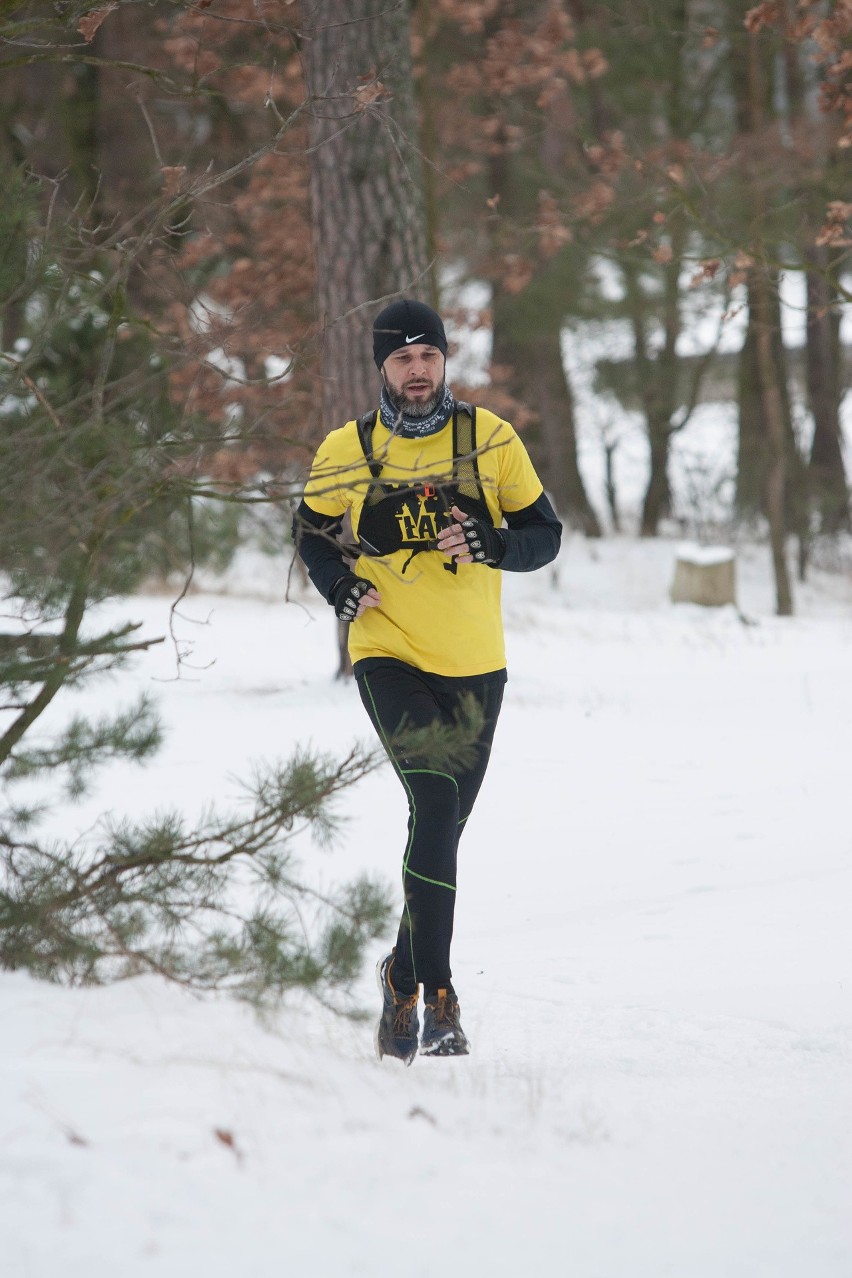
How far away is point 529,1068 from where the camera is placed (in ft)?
13.3

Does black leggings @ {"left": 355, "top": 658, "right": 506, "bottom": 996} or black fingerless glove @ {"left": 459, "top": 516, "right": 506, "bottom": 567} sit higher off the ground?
black fingerless glove @ {"left": 459, "top": 516, "right": 506, "bottom": 567}

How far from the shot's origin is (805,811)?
7.45 metres

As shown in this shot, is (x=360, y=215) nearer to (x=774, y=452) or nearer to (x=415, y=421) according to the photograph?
(x=415, y=421)

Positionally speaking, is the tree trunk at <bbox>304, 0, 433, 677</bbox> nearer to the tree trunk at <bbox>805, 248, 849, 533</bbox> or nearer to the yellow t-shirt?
the yellow t-shirt

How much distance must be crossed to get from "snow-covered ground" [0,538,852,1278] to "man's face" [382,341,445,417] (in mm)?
1027

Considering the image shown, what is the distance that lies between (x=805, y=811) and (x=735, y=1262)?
479cm

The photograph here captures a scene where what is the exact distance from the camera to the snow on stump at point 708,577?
15898 millimetres

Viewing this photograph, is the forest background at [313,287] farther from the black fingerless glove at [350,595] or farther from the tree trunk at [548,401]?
the black fingerless glove at [350,595]

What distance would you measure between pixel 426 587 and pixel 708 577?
1216 cm

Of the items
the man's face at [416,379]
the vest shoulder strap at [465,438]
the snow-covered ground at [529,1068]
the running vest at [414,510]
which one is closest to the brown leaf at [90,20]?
the man's face at [416,379]

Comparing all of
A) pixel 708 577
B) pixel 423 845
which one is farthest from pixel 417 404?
pixel 708 577

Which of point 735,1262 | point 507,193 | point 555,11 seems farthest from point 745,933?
point 507,193

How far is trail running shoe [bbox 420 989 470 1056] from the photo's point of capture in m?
4.03

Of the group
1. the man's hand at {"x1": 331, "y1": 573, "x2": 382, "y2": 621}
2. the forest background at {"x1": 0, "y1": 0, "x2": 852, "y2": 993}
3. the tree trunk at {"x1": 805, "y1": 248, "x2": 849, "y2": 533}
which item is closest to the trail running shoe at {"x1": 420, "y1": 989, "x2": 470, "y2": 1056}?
the forest background at {"x1": 0, "y1": 0, "x2": 852, "y2": 993}
